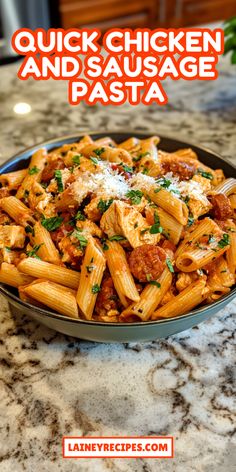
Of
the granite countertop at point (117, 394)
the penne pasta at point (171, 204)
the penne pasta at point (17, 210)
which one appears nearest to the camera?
the granite countertop at point (117, 394)

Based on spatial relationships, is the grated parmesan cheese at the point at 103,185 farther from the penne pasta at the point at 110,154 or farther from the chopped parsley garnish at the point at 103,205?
the penne pasta at the point at 110,154

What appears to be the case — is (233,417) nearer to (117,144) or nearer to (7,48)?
(117,144)

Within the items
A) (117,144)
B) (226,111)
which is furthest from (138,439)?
(226,111)

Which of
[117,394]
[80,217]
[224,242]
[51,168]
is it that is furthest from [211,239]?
[51,168]

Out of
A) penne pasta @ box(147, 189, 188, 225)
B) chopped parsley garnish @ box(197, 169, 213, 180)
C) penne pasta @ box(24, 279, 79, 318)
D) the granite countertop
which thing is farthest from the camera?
chopped parsley garnish @ box(197, 169, 213, 180)

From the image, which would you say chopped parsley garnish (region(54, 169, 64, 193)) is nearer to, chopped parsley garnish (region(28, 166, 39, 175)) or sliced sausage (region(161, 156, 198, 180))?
chopped parsley garnish (region(28, 166, 39, 175))

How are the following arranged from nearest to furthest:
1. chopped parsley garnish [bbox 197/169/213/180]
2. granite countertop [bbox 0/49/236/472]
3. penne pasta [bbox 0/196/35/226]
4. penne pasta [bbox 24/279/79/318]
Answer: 1. granite countertop [bbox 0/49/236/472]
2. penne pasta [bbox 24/279/79/318]
3. penne pasta [bbox 0/196/35/226]
4. chopped parsley garnish [bbox 197/169/213/180]

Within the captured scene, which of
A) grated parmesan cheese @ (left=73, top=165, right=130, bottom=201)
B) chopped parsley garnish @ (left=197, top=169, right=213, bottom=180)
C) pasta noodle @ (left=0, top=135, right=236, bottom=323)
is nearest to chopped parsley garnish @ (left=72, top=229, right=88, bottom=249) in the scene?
pasta noodle @ (left=0, top=135, right=236, bottom=323)

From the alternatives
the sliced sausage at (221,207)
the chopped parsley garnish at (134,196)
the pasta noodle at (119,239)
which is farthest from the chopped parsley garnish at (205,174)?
the chopped parsley garnish at (134,196)

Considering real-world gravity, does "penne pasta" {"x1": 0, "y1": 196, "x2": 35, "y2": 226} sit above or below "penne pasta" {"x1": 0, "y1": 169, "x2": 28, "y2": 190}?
below
